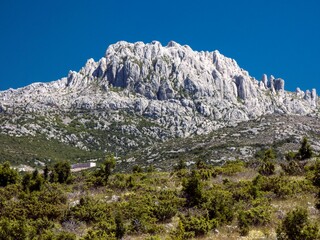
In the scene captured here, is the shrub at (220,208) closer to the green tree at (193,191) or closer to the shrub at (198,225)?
the shrub at (198,225)

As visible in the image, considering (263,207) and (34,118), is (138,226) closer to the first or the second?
(263,207)

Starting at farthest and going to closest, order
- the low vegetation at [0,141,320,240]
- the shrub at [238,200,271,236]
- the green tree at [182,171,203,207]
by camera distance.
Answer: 1. the green tree at [182,171,203,207]
2. the shrub at [238,200,271,236]
3. the low vegetation at [0,141,320,240]

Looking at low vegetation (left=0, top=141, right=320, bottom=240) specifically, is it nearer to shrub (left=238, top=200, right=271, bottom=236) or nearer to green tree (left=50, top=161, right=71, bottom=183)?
shrub (left=238, top=200, right=271, bottom=236)

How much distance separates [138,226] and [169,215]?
2.36m

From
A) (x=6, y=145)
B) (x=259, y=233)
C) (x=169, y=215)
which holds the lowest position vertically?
(x=259, y=233)

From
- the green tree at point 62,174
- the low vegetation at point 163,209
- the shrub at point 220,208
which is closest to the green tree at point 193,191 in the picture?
the low vegetation at point 163,209

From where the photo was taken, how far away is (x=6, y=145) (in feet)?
514

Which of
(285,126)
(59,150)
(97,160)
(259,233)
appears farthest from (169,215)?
(59,150)

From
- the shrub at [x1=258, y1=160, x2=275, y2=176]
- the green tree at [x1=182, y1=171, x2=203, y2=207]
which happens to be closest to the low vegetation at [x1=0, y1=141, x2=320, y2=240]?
the green tree at [x1=182, y1=171, x2=203, y2=207]

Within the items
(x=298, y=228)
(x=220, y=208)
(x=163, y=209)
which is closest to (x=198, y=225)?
(x=220, y=208)

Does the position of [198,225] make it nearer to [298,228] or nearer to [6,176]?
[298,228]

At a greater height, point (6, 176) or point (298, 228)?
point (6, 176)

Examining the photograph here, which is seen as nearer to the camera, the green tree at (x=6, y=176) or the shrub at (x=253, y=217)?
the shrub at (x=253, y=217)

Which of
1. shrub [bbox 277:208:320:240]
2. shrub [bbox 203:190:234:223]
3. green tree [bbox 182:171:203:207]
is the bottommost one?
shrub [bbox 277:208:320:240]
